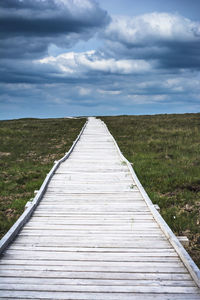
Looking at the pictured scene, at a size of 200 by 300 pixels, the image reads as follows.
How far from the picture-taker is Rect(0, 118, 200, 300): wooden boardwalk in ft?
13.0

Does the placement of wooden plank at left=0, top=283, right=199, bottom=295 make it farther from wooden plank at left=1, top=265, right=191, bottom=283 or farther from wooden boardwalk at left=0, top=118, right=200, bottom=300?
wooden plank at left=1, top=265, right=191, bottom=283

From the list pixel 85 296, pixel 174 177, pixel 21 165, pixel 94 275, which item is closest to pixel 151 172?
pixel 174 177

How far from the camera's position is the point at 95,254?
4.91 metres

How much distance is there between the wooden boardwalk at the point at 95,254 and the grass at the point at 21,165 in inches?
56.1

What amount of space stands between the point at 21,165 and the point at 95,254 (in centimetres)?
1045

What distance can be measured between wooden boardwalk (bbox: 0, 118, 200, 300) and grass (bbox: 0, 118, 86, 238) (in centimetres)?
142

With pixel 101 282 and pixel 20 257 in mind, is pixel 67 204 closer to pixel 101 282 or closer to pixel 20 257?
pixel 20 257

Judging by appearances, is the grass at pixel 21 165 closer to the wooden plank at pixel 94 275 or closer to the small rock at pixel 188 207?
the wooden plank at pixel 94 275

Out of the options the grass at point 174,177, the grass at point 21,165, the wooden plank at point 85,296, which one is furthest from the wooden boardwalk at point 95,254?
the grass at point 21,165

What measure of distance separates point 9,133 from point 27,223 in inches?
861

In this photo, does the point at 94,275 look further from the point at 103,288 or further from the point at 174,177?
the point at 174,177

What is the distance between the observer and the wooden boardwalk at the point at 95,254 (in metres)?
3.95

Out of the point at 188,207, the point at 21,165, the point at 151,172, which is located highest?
the point at 151,172

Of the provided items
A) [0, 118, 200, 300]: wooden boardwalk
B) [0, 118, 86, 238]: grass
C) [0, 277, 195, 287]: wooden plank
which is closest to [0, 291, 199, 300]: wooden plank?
[0, 118, 200, 300]: wooden boardwalk
